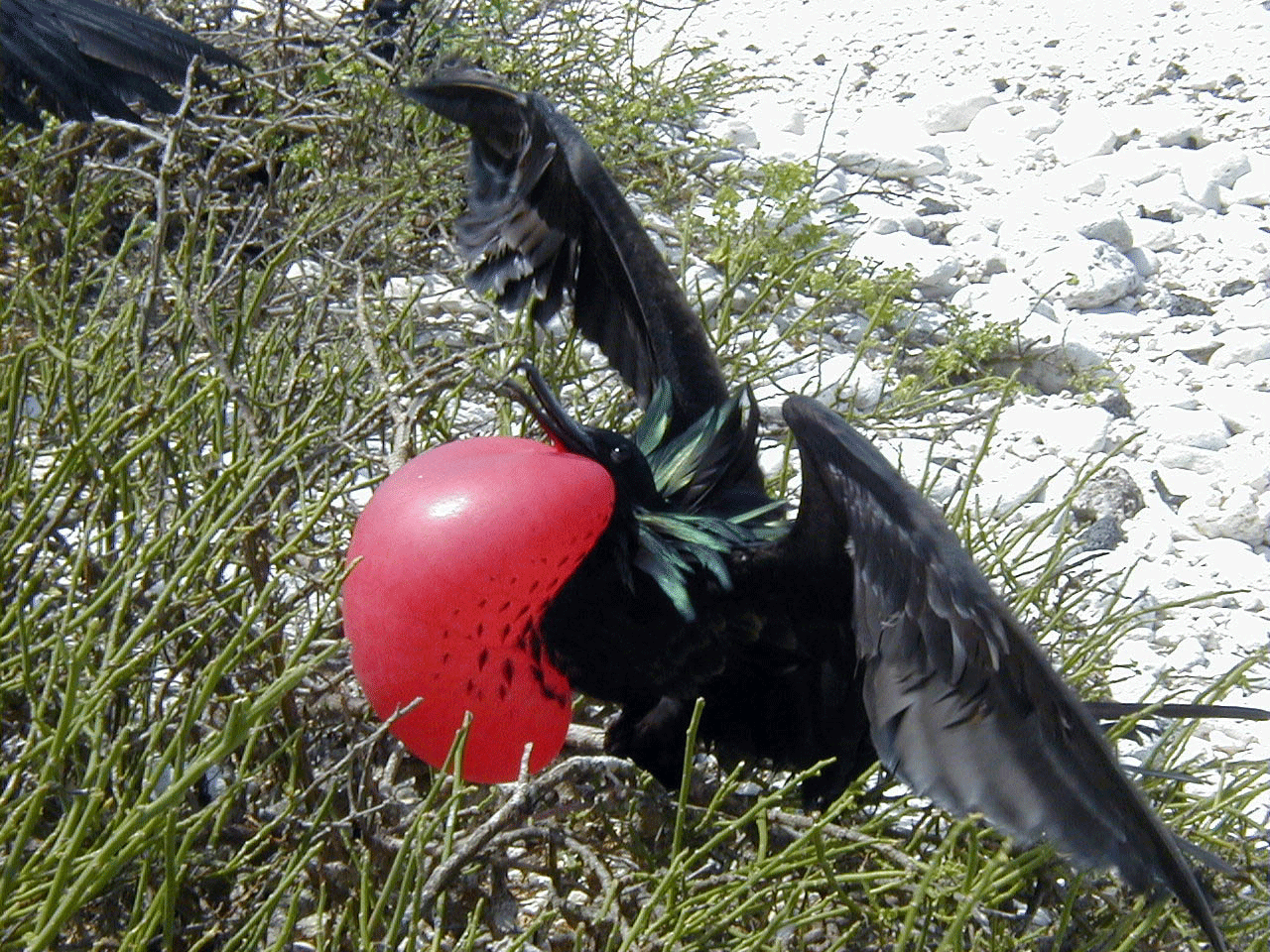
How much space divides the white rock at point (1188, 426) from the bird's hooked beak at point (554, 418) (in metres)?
1.47

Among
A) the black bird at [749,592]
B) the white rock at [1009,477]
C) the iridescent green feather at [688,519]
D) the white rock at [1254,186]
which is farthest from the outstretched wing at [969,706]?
the white rock at [1254,186]

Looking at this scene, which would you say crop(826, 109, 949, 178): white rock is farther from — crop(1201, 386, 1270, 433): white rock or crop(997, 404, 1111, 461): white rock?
crop(1201, 386, 1270, 433): white rock

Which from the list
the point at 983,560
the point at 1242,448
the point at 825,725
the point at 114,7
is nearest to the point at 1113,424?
the point at 1242,448

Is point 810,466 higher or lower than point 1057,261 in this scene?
higher

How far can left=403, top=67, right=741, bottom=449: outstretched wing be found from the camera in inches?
67.9

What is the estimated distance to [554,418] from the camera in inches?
53.0

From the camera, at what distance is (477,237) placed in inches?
74.1

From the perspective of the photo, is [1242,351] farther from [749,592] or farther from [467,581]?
[467,581]

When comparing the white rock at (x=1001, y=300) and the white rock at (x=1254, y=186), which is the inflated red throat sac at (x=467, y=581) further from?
the white rock at (x=1254, y=186)

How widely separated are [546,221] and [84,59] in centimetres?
74

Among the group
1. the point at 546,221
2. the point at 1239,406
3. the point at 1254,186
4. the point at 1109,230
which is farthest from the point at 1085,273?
the point at 546,221

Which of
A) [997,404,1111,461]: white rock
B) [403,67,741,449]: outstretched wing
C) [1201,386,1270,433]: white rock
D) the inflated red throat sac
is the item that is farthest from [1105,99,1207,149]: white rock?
the inflated red throat sac

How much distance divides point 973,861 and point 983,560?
0.69 meters

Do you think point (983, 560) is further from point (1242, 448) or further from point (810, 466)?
point (1242, 448)
